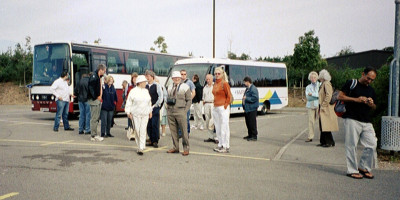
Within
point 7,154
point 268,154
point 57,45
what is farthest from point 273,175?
point 57,45

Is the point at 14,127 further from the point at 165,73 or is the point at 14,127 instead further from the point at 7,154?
the point at 165,73

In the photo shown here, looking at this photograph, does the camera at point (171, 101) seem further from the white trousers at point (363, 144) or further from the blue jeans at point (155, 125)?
the white trousers at point (363, 144)

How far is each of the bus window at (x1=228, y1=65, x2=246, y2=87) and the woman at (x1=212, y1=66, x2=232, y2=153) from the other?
10017 mm

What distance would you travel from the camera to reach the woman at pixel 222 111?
27.2 feet

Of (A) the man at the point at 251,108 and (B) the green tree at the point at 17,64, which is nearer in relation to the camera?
(A) the man at the point at 251,108

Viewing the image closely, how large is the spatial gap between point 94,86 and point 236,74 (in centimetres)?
1045

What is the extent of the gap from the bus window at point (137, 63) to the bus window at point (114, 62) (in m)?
0.43

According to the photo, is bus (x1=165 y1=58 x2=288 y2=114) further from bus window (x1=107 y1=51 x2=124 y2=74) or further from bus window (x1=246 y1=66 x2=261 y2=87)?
bus window (x1=107 y1=51 x2=124 y2=74)

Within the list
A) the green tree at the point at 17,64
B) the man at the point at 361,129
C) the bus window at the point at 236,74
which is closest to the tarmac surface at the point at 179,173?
the man at the point at 361,129

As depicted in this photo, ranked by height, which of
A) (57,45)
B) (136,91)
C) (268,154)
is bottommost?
(268,154)

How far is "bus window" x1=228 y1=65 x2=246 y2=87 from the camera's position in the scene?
1889 centimetres

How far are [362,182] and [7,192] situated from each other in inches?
212

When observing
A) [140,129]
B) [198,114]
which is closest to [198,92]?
[198,114]

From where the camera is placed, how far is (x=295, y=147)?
902 cm
